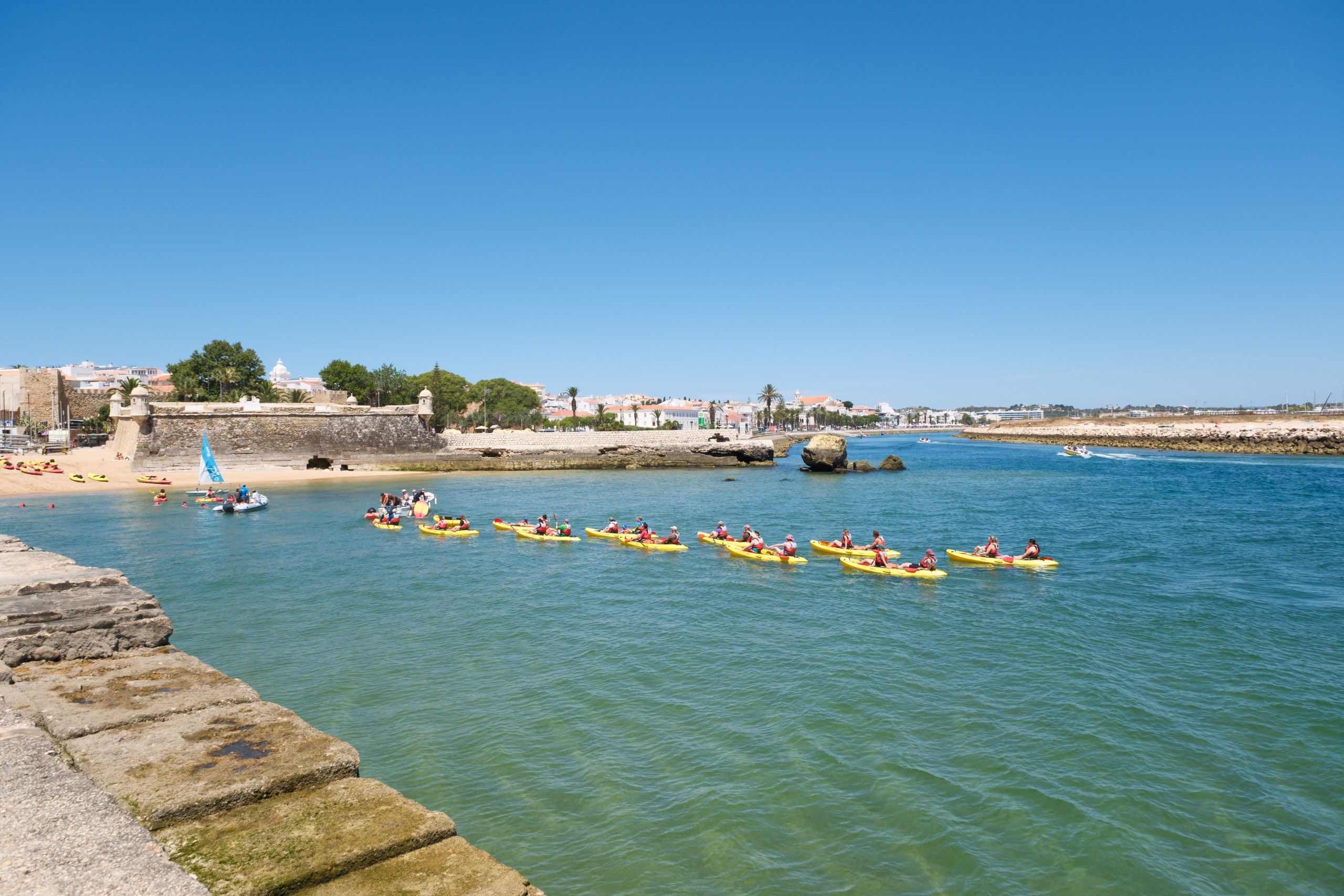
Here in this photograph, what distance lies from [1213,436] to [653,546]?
8971cm

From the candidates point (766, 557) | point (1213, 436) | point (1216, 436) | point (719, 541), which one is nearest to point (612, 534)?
point (719, 541)

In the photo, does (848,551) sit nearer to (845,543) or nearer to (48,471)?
(845,543)

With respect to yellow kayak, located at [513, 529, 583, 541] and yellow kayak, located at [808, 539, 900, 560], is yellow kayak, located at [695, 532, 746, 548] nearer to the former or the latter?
yellow kayak, located at [808, 539, 900, 560]

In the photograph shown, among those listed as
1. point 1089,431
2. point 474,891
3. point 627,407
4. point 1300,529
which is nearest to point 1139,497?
point 1300,529

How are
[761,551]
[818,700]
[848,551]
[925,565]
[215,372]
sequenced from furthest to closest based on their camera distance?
[215,372]
[848,551]
[761,551]
[925,565]
[818,700]

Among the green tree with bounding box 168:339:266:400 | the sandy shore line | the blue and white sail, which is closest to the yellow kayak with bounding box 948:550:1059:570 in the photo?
the blue and white sail

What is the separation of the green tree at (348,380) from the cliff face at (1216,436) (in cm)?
9510

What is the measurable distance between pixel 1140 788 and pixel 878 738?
3094 millimetres

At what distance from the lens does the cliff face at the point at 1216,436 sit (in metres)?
75.9

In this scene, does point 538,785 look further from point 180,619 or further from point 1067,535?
point 1067,535

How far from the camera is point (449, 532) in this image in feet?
92.6

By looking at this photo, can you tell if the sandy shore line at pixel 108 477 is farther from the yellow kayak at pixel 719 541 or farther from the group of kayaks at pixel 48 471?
the yellow kayak at pixel 719 541

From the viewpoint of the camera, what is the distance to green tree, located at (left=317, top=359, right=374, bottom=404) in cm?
8631

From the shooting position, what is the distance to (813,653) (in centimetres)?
1394
